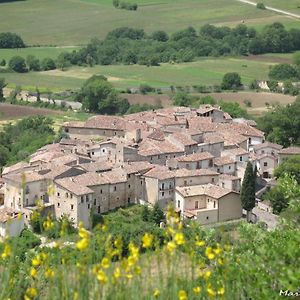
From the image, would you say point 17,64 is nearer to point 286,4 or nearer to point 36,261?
point 286,4

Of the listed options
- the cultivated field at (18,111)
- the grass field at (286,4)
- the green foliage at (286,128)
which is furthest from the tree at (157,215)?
the grass field at (286,4)

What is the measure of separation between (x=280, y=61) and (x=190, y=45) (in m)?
9.21

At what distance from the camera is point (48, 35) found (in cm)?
8769

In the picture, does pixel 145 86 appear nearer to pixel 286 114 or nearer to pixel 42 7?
pixel 286 114

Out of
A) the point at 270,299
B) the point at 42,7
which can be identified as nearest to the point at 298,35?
the point at 42,7

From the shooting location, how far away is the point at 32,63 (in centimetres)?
7056

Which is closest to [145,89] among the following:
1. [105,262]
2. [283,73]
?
[283,73]

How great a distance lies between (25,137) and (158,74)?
2849 cm

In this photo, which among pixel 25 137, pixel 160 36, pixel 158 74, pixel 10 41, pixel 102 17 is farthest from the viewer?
pixel 102 17

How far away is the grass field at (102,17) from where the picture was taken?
87938mm

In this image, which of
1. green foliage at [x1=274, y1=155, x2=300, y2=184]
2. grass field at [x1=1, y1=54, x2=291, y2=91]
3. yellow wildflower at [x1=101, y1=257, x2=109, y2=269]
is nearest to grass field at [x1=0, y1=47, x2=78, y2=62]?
grass field at [x1=1, y1=54, x2=291, y2=91]

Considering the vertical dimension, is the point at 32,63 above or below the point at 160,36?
below

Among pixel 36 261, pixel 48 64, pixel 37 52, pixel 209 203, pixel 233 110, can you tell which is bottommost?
pixel 37 52

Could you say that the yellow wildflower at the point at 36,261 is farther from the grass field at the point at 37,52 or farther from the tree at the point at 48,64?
the grass field at the point at 37,52
